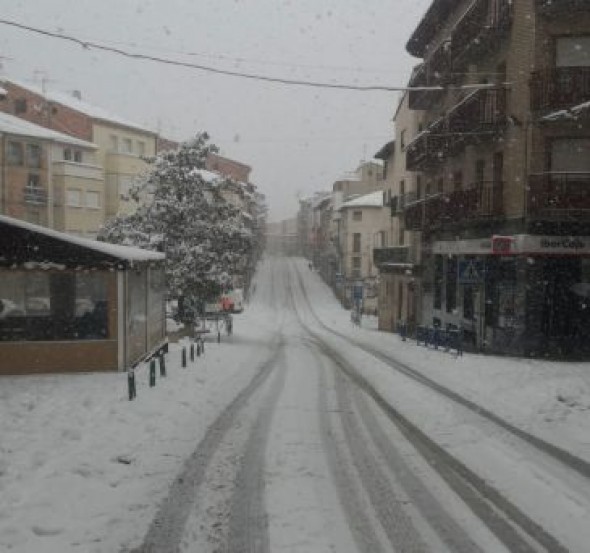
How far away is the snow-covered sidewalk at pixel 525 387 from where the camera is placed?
12.5m

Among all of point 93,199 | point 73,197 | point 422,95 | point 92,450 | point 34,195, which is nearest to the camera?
point 92,450

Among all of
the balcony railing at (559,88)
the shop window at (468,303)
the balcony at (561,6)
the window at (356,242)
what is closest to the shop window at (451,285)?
the shop window at (468,303)

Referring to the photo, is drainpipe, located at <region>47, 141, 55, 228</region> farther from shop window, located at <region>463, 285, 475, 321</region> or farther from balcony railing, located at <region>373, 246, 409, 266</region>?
shop window, located at <region>463, 285, 475, 321</region>

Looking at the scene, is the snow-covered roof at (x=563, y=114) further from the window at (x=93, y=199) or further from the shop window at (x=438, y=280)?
the window at (x=93, y=199)

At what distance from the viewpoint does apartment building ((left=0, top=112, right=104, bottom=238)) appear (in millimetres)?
50656

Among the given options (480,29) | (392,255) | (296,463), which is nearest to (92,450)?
(296,463)

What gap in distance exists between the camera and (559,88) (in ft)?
75.0

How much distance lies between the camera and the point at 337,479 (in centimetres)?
933

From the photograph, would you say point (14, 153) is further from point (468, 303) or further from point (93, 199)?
point (468, 303)

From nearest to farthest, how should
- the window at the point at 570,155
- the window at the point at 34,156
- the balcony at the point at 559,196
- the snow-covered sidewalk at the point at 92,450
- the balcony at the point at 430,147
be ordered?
the snow-covered sidewalk at the point at 92,450, the balcony at the point at 559,196, the window at the point at 570,155, the balcony at the point at 430,147, the window at the point at 34,156

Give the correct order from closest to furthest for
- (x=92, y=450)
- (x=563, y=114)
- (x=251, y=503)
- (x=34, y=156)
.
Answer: (x=251, y=503) < (x=92, y=450) < (x=563, y=114) < (x=34, y=156)

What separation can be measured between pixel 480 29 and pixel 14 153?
3469 centimetres

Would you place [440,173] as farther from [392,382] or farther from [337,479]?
[337,479]

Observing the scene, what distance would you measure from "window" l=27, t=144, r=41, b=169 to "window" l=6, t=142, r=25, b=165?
1.58ft
